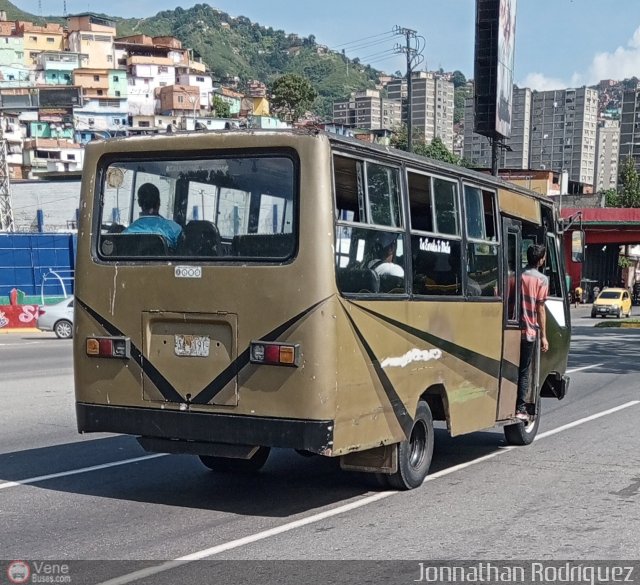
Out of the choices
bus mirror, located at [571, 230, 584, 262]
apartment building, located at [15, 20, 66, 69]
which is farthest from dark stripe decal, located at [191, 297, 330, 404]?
apartment building, located at [15, 20, 66, 69]

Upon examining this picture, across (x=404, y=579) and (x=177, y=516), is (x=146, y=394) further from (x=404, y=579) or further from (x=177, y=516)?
(x=404, y=579)

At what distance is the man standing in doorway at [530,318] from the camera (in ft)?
32.1

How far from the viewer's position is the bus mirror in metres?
12.2

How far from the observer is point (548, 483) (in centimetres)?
827

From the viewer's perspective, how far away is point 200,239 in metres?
6.97

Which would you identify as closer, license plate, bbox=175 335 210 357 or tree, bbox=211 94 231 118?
license plate, bbox=175 335 210 357

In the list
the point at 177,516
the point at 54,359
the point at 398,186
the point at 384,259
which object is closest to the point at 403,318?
the point at 384,259

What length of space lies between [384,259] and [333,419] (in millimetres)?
1439

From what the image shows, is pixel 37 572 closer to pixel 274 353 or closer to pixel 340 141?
pixel 274 353

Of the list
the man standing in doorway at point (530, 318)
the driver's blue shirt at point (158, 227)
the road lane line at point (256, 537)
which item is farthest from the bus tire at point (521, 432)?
the driver's blue shirt at point (158, 227)

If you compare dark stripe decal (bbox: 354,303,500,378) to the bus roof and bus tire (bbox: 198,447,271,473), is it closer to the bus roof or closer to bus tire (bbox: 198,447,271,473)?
the bus roof

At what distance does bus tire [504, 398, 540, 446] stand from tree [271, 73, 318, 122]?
110681 mm

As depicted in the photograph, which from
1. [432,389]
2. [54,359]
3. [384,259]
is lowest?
[54,359]

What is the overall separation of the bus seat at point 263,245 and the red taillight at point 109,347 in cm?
113
